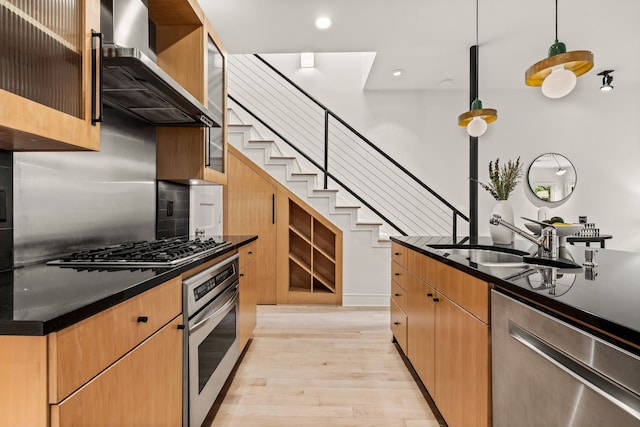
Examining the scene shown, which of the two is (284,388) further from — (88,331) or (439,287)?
(88,331)

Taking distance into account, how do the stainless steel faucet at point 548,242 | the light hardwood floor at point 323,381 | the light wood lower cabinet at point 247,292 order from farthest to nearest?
the light wood lower cabinet at point 247,292
the light hardwood floor at point 323,381
the stainless steel faucet at point 548,242

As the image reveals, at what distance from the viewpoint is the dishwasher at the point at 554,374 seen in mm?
724

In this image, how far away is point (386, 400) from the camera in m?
2.05

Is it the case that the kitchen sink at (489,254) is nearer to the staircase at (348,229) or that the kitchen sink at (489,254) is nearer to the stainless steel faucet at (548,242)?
the stainless steel faucet at (548,242)

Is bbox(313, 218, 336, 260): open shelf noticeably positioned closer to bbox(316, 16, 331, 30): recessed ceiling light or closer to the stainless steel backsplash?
bbox(316, 16, 331, 30): recessed ceiling light

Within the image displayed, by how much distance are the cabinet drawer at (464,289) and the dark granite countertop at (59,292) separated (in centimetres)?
114

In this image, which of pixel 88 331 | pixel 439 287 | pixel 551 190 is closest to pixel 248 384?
pixel 439 287

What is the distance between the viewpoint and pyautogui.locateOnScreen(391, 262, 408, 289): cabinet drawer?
8.34ft

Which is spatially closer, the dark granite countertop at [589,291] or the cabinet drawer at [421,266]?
the dark granite countertop at [589,291]

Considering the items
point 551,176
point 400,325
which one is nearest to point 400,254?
Result: point 400,325

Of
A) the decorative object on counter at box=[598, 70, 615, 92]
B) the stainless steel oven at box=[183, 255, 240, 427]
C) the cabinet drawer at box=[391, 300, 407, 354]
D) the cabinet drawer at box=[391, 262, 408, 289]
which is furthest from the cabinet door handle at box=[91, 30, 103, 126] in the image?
the decorative object on counter at box=[598, 70, 615, 92]

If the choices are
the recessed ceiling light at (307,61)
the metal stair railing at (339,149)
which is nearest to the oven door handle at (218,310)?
the metal stair railing at (339,149)

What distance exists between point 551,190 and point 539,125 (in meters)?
0.92

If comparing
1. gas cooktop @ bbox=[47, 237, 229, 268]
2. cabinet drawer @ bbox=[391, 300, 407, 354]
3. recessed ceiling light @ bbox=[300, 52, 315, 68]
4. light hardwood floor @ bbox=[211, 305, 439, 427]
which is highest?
recessed ceiling light @ bbox=[300, 52, 315, 68]
